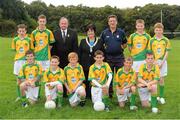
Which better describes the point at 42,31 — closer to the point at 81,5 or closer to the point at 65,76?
the point at 65,76

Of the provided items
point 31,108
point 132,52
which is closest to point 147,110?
point 132,52

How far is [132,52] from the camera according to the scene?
9.45m

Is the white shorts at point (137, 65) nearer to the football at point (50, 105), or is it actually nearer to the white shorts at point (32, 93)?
the football at point (50, 105)

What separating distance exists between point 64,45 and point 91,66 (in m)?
1.16

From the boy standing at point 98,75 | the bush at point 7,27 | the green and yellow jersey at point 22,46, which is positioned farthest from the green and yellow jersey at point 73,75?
the bush at point 7,27

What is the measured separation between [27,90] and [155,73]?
297 centimetres

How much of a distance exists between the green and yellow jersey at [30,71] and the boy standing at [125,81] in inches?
72.7

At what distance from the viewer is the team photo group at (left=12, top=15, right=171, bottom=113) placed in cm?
854

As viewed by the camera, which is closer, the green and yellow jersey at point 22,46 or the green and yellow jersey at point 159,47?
the green and yellow jersey at point 159,47

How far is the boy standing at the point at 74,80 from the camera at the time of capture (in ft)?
28.4

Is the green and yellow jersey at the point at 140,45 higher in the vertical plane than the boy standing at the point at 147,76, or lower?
higher

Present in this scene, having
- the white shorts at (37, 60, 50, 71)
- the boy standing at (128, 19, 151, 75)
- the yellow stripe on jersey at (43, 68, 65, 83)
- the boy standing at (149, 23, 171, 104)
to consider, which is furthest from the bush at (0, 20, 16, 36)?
the boy standing at (149, 23, 171, 104)

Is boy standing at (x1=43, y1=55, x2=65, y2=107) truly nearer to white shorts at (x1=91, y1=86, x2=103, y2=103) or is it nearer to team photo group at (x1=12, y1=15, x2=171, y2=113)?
team photo group at (x1=12, y1=15, x2=171, y2=113)

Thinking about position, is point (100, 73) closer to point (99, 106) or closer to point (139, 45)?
point (99, 106)
